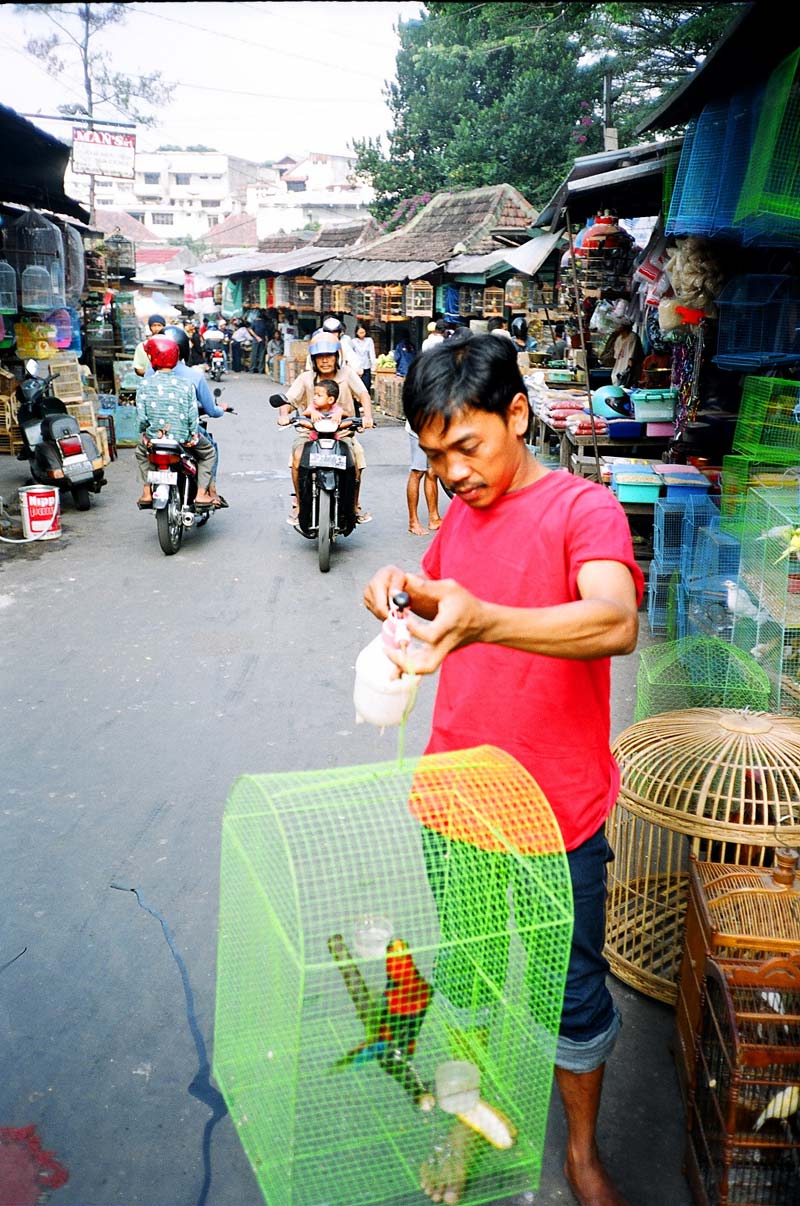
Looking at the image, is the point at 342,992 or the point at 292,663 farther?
the point at 292,663

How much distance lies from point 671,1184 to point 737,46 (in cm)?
403

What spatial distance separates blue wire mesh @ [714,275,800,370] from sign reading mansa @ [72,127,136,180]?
46.3 ft

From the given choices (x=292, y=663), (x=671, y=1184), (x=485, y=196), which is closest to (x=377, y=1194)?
(x=671, y=1184)

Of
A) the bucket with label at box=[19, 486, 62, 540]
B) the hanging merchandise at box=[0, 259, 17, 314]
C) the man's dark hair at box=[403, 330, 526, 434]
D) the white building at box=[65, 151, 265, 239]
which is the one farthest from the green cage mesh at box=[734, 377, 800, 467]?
the white building at box=[65, 151, 265, 239]

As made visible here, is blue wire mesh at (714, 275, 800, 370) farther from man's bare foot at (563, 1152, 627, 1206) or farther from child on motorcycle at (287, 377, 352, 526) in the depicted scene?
man's bare foot at (563, 1152, 627, 1206)

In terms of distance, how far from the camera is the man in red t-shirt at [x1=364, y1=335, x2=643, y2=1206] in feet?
6.01

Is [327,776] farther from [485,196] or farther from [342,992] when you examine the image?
[485,196]

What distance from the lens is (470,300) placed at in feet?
58.1

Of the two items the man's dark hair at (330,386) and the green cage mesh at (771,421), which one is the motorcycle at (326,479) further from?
the green cage mesh at (771,421)

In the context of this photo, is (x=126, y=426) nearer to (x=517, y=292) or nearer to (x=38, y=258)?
(x=38, y=258)

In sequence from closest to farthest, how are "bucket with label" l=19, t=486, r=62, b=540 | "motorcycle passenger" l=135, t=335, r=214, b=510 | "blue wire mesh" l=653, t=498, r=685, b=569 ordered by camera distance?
1. "blue wire mesh" l=653, t=498, r=685, b=569
2. "motorcycle passenger" l=135, t=335, r=214, b=510
3. "bucket with label" l=19, t=486, r=62, b=540

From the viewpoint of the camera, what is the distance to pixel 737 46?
3988mm

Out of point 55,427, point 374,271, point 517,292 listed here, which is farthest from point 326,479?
point 374,271

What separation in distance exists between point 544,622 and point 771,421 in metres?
4.08
